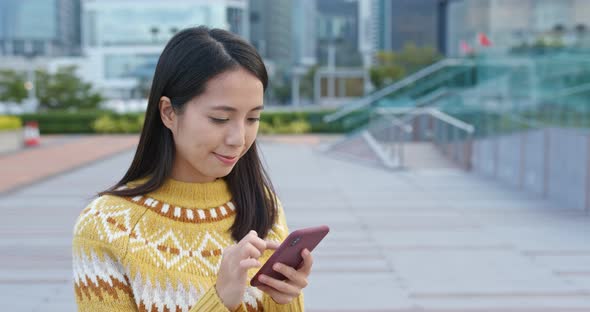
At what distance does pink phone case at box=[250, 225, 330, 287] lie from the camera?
5.82ft

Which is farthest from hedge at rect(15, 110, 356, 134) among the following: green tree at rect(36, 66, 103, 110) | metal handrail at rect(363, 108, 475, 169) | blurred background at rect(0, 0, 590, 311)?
metal handrail at rect(363, 108, 475, 169)

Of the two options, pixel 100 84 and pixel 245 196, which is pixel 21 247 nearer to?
pixel 245 196

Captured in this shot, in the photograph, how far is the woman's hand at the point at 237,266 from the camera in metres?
1.72

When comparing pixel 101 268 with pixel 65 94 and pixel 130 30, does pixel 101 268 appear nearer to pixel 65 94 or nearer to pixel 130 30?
pixel 65 94

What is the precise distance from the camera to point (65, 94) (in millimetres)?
36406

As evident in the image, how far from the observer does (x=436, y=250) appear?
7.39 metres

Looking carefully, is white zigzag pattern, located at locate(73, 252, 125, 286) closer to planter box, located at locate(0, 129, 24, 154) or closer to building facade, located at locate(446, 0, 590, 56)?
building facade, located at locate(446, 0, 590, 56)

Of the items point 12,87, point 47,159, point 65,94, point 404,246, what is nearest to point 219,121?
point 404,246

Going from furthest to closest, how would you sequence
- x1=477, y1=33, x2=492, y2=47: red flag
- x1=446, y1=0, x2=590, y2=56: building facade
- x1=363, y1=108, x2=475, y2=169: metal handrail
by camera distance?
x1=477, y1=33, x2=492, y2=47: red flag → x1=446, y1=0, x2=590, y2=56: building facade → x1=363, y1=108, x2=475, y2=169: metal handrail

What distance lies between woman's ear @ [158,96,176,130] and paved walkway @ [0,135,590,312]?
701 mm

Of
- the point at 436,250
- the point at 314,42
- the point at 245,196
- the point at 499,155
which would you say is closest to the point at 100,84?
the point at 314,42

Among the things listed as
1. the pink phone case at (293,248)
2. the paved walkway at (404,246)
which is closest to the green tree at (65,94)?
the paved walkway at (404,246)

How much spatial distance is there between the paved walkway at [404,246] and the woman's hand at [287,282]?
899 millimetres

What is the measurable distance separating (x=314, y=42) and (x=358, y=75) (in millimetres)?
31697
